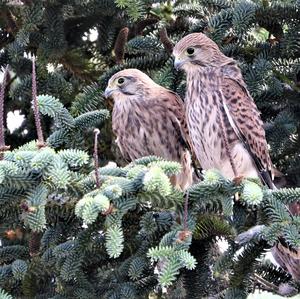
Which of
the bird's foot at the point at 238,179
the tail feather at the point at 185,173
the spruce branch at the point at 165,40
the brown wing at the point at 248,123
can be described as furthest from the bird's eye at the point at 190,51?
the bird's foot at the point at 238,179

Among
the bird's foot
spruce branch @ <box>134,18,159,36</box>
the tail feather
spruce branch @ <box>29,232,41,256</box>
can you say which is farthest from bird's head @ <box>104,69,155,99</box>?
the bird's foot

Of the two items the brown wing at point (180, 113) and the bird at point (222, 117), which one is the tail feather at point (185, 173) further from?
the bird at point (222, 117)

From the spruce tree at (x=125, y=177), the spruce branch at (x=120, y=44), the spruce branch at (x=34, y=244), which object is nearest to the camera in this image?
the spruce tree at (x=125, y=177)

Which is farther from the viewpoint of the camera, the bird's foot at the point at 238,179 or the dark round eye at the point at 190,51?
the dark round eye at the point at 190,51

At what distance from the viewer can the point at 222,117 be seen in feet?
17.3

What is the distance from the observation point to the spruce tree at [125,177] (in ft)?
11.3

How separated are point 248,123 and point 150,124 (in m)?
0.72

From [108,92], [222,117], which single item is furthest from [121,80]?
[222,117]

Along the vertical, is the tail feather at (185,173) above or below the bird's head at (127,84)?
below

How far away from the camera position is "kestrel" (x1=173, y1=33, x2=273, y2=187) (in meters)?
5.18

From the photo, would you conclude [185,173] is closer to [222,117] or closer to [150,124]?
[150,124]

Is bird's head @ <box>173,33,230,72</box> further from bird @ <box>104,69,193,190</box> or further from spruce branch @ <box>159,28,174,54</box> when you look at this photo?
bird @ <box>104,69,193,190</box>

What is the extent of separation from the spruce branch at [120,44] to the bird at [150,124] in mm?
163

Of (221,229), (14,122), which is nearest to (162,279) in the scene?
(221,229)
